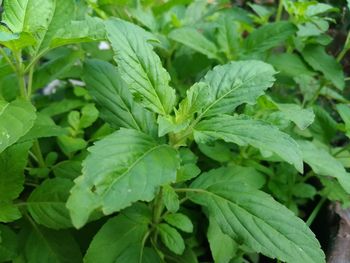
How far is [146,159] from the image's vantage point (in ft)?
1.96

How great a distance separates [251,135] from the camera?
2.04ft

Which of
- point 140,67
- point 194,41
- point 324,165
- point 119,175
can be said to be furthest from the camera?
point 194,41

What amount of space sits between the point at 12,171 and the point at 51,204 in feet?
0.29

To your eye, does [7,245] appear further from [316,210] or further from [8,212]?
[316,210]

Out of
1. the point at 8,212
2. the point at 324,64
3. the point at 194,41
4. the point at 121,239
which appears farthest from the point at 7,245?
the point at 324,64

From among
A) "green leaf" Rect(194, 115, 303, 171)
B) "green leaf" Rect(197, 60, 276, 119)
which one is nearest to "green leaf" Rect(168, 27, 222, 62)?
"green leaf" Rect(197, 60, 276, 119)

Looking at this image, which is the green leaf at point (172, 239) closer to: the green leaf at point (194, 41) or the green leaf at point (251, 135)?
the green leaf at point (251, 135)

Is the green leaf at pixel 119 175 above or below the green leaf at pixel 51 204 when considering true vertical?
above

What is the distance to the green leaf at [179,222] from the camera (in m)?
0.76

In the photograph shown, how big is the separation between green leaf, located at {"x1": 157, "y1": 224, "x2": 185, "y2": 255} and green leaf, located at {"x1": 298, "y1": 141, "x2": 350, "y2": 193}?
0.30m

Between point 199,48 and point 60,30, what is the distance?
381 millimetres

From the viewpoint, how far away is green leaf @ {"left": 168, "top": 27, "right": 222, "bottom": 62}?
100 centimetres

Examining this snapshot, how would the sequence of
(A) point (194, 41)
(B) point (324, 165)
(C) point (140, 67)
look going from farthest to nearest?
(A) point (194, 41) → (B) point (324, 165) → (C) point (140, 67)

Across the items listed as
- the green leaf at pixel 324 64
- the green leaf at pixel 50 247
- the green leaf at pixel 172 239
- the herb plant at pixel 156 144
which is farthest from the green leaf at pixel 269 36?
the green leaf at pixel 50 247
